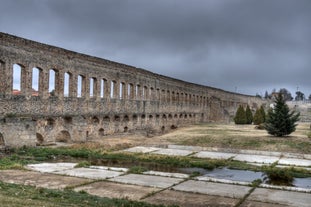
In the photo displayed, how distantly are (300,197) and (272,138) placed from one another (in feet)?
49.3

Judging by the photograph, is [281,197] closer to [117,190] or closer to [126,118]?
[117,190]

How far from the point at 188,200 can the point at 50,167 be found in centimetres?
648

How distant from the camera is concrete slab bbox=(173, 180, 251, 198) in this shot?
34.3 ft

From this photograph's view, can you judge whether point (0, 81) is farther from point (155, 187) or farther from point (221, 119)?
point (221, 119)

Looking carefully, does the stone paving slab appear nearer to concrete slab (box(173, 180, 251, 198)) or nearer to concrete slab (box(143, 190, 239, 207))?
concrete slab (box(143, 190, 239, 207))

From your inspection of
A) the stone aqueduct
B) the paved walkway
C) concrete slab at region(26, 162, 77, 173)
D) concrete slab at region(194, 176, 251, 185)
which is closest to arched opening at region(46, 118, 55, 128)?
the stone aqueduct

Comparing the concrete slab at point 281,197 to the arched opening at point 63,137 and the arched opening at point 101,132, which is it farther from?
the arched opening at point 101,132

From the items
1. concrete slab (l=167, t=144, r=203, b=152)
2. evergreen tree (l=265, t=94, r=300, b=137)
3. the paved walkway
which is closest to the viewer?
the paved walkway

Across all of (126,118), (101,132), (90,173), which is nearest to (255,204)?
(90,173)

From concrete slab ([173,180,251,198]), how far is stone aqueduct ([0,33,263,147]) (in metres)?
10.4

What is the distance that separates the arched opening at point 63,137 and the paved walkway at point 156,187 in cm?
996

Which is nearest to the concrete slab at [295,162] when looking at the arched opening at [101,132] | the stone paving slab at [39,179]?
the stone paving slab at [39,179]

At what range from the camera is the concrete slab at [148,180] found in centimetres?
1144

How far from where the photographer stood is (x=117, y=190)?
10438 mm
